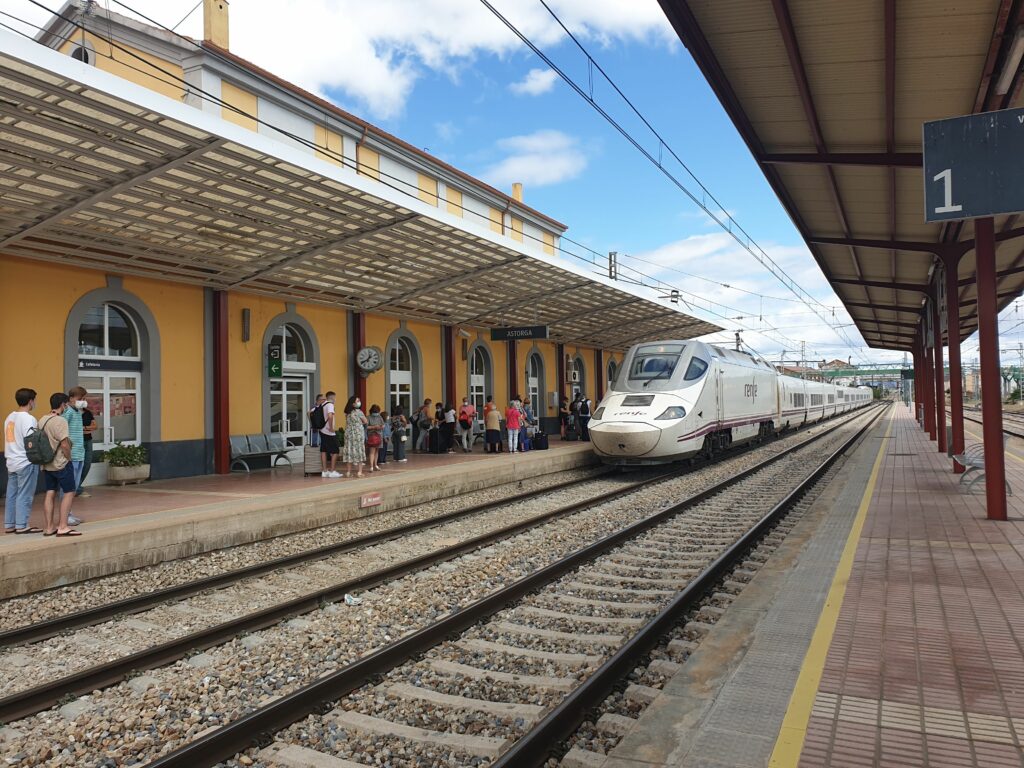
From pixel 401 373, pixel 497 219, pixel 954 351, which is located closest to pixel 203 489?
pixel 401 373

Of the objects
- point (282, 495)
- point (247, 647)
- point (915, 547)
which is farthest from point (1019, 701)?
point (282, 495)

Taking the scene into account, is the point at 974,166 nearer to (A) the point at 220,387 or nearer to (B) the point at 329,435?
(B) the point at 329,435

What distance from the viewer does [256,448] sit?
14.6m

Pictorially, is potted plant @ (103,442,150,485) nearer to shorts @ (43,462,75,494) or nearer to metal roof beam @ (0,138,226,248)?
metal roof beam @ (0,138,226,248)

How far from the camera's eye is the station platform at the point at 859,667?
2.96 metres

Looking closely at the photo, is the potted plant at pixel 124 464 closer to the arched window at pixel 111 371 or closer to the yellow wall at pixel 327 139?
the arched window at pixel 111 371

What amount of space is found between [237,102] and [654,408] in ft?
45.0

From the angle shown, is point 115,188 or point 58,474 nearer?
point 58,474

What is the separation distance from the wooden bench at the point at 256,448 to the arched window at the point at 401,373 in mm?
4149

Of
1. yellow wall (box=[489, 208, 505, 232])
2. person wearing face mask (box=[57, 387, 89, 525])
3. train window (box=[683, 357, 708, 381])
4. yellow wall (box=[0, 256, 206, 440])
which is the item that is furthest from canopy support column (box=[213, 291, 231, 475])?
yellow wall (box=[489, 208, 505, 232])

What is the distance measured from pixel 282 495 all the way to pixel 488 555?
4063 mm

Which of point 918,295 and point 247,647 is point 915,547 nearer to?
point 247,647

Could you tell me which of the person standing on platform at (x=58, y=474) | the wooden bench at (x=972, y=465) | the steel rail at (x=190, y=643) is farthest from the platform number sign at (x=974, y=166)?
the person standing on platform at (x=58, y=474)

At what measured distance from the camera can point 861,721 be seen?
3.15 m
